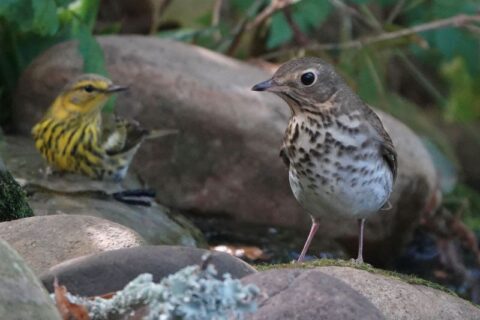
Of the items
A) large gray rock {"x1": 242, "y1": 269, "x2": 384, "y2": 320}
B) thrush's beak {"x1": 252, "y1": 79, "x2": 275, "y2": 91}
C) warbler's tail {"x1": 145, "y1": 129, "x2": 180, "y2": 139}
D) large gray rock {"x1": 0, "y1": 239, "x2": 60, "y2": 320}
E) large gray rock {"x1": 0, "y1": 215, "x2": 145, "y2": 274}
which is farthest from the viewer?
warbler's tail {"x1": 145, "y1": 129, "x2": 180, "y2": 139}

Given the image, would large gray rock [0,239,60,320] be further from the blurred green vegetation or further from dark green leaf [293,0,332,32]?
dark green leaf [293,0,332,32]

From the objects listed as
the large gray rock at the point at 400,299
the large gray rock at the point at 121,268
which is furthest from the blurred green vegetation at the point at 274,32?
the large gray rock at the point at 121,268

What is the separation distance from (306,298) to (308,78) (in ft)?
6.18

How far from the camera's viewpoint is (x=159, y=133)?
714 cm

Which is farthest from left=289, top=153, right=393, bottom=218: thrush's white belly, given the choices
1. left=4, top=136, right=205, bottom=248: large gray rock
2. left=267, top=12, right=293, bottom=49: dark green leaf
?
left=267, top=12, right=293, bottom=49: dark green leaf

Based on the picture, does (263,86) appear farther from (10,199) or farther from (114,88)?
(114,88)

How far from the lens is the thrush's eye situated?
16.4ft

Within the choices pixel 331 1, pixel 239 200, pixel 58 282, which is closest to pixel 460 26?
pixel 331 1

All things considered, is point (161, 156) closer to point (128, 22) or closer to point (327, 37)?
point (128, 22)

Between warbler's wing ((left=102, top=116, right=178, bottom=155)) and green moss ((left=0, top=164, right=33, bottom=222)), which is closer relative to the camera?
green moss ((left=0, top=164, right=33, bottom=222))

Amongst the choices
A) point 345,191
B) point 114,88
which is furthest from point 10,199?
point 114,88

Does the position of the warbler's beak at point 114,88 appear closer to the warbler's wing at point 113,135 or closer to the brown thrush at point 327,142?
the warbler's wing at point 113,135

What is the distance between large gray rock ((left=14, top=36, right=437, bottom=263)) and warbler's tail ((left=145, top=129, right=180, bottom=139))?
96 millimetres

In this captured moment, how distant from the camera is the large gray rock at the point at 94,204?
19.5 ft
